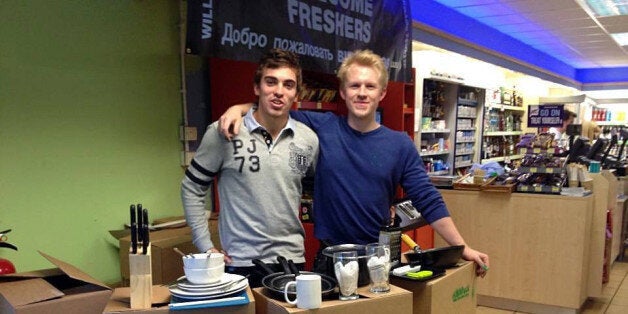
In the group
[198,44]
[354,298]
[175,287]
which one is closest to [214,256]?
[175,287]

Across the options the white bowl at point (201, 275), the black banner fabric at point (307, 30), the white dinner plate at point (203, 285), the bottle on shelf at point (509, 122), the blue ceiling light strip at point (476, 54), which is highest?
the blue ceiling light strip at point (476, 54)

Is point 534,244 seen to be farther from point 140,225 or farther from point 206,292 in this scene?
point 140,225

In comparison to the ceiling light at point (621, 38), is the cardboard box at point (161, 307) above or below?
below

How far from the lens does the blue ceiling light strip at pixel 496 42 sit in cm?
522

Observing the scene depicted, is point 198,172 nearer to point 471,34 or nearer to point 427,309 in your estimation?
point 427,309

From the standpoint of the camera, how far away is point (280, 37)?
2979 millimetres

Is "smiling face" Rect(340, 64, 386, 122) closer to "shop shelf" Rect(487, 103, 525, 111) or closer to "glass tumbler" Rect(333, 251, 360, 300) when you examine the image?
"glass tumbler" Rect(333, 251, 360, 300)

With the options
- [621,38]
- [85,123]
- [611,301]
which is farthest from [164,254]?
[621,38]

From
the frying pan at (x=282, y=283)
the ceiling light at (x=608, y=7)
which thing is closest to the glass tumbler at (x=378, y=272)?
the frying pan at (x=282, y=283)

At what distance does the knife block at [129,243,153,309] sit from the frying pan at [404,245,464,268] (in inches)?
38.0

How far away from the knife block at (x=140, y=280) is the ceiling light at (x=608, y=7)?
6086 mm

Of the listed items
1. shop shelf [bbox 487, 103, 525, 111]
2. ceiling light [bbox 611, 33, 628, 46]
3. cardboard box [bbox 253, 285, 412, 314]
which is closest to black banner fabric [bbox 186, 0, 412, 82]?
cardboard box [bbox 253, 285, 412, 314]

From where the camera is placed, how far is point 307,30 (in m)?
3.20

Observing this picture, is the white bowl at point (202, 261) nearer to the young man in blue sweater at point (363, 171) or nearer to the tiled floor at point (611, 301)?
the young man in blue sweater at point (363, 171)
